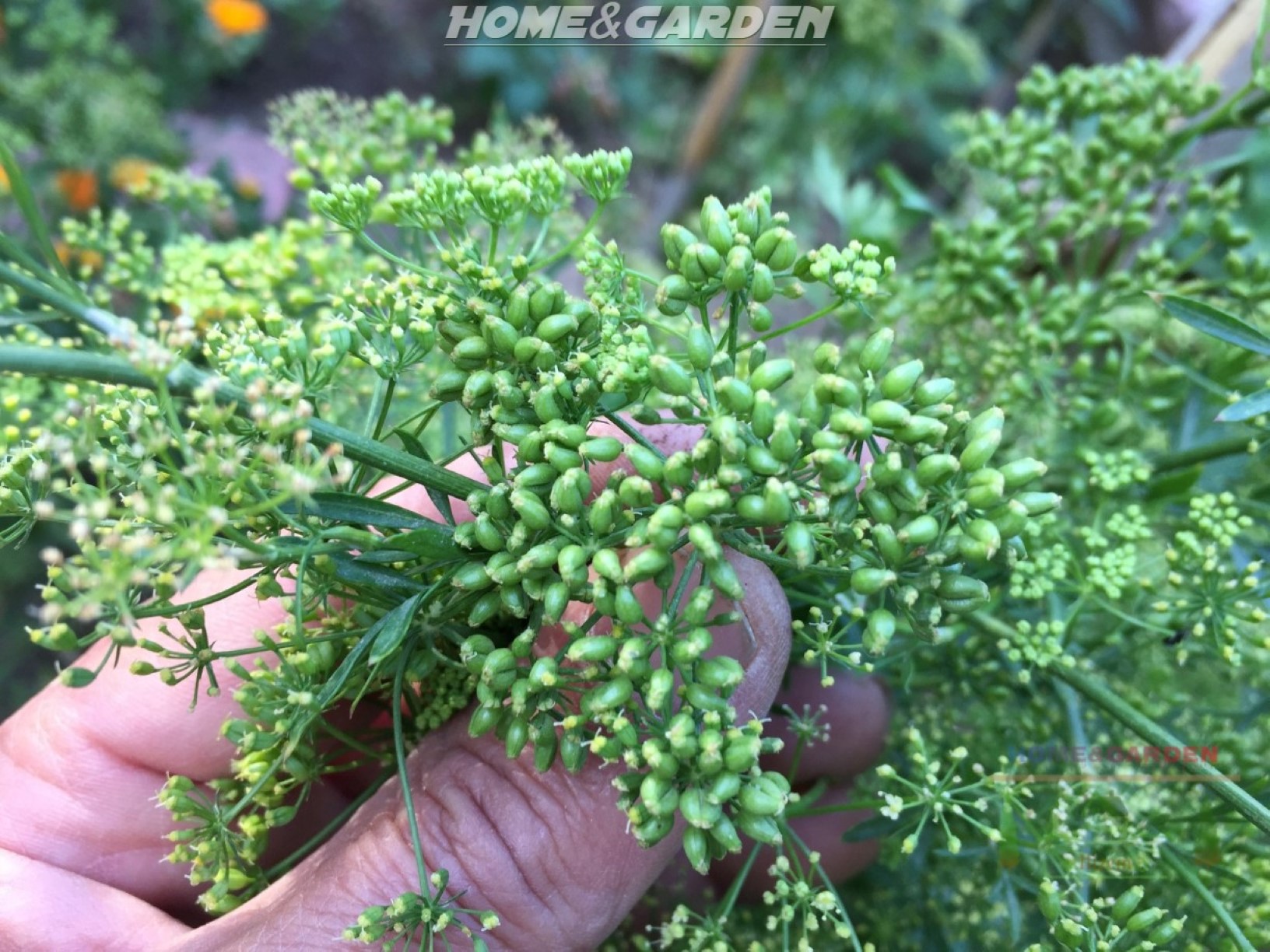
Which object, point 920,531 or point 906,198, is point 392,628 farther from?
point 906,198

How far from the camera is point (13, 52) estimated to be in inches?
189

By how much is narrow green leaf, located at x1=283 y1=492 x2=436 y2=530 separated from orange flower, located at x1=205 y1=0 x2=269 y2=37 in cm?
511

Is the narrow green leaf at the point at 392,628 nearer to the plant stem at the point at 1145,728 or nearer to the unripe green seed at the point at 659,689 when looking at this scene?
the unripe green seed at the point at 659,689

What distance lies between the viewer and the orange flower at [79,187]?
4.31 m

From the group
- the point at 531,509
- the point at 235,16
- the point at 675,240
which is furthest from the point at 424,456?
the point at 235,16

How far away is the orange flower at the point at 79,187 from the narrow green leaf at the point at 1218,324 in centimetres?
458

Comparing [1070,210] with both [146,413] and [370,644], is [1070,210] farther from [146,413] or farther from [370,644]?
[146,413]

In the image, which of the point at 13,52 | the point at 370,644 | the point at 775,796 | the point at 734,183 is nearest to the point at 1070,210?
the point at 775,796

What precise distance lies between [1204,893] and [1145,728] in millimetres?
391

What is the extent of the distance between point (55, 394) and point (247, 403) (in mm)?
1823

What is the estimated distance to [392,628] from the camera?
1629 mm

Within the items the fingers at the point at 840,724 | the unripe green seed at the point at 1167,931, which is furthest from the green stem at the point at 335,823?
the unripe green seed at the point at 1167,931

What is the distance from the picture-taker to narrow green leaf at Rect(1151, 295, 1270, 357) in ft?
6.89

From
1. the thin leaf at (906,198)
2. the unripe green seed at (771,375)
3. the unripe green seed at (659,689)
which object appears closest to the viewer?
the unripe green seed at (659,689)
